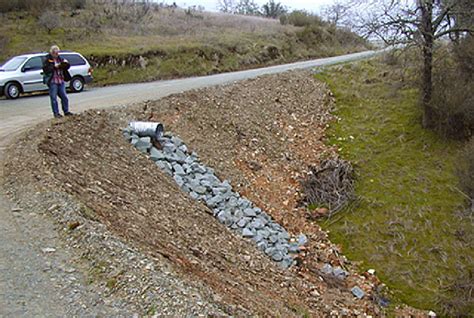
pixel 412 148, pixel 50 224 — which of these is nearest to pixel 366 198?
pixel 412 148

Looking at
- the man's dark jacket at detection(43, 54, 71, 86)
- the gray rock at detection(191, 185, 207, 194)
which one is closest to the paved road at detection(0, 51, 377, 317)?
the man's dark jacket at detection(43, 54, 71, 86)

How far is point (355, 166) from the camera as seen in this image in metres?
13.0

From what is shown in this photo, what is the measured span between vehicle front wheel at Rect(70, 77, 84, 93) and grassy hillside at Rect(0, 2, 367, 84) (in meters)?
2.52

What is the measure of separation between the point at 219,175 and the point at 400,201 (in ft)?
14.9

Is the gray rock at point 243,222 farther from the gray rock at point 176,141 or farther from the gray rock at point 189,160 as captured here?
the gray rock at point 176,141

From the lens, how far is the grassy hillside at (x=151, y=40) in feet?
71.2

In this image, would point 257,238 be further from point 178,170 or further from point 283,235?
point 178,170

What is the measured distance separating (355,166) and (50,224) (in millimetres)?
9360

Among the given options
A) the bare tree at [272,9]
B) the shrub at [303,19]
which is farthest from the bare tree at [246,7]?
the shrub at [303,19]

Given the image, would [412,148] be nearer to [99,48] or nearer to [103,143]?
[103,143]

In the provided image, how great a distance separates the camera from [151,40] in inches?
1008

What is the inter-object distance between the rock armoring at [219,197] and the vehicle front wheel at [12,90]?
767cm

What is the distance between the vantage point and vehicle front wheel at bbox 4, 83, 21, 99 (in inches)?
619

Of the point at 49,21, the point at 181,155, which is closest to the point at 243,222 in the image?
the point at 181,155
